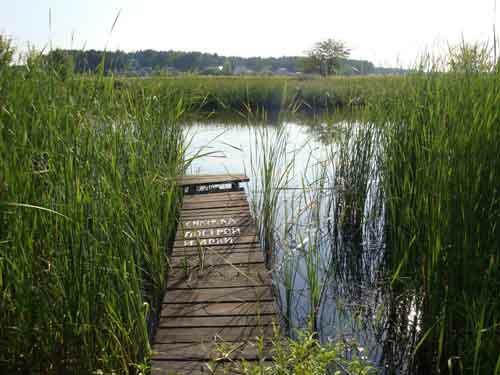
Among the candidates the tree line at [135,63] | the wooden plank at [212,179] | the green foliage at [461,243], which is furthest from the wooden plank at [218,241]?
the wooden plank at [212,179]

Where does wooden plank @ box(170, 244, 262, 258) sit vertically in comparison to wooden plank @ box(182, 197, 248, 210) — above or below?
below

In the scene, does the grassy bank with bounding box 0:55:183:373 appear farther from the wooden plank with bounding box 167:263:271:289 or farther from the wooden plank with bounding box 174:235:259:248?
the wooden plank with bounding box 174:235:259:248

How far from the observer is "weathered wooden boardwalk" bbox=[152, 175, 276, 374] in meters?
1.69

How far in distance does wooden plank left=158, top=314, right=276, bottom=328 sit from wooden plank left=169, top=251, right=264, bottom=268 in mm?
486

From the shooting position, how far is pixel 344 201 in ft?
11.8

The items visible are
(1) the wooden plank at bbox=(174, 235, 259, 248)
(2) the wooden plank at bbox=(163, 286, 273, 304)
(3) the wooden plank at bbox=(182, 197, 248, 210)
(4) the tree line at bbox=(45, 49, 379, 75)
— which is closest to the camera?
(2) the wooden plank at bbox=(163, 286, 273, 304)

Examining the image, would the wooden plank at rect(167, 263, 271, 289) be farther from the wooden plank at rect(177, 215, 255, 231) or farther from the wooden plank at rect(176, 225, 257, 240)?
the wooden plank at rect(177, 215, 255, 231)

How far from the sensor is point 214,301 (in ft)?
6.88

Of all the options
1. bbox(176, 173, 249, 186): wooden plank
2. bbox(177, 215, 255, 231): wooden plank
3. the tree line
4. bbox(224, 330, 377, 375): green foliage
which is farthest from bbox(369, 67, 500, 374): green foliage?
bbox(176, 173, 249, 186): wooden plank

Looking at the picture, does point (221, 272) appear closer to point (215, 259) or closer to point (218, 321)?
point (215, 259)

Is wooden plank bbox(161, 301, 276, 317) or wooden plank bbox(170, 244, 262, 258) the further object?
wooden plank bbox(170, 244, 262, 258)

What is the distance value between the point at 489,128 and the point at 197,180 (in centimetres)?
295

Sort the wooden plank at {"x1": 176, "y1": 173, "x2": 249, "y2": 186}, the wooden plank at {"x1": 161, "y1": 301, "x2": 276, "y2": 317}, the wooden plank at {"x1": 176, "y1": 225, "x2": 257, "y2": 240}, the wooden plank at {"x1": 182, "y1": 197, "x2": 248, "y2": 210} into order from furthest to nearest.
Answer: the wooden plank at {"x1": 176, "y1": 173, "x2": 249, "y2": 186}, the wooden plank at {"x1": 182, "y1": 197, "x2": 248, "y2": 210}, the wooden plank at {"x1": 176, "y1": 225, "x2": 257, "y2": 240}, the wooden plank at {"x1": 161, "y1": 301, "x2": 276, "y2": 317}

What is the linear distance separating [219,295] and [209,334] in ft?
1.06
